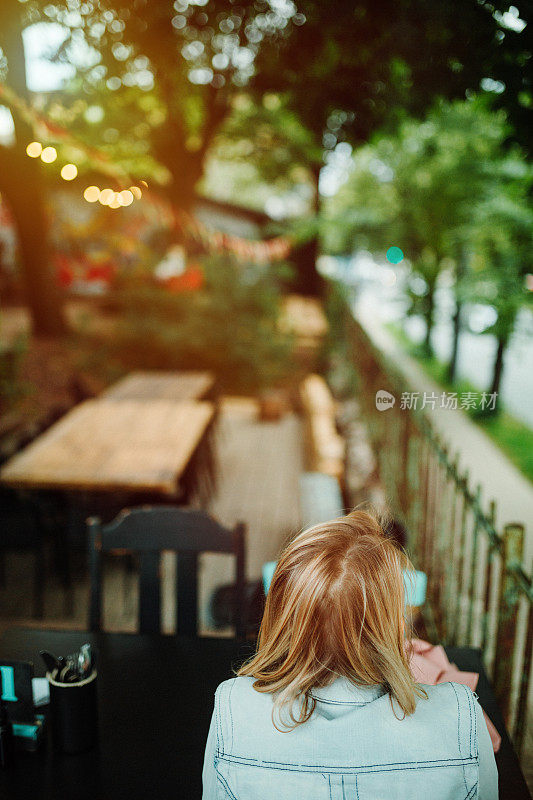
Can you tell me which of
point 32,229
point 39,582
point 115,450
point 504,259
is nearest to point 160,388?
point 115,450

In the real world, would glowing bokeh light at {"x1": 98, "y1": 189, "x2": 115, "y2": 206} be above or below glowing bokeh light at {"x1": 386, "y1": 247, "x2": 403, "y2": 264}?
below

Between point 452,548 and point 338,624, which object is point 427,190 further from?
point 338,624

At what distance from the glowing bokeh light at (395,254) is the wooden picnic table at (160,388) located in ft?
26.3

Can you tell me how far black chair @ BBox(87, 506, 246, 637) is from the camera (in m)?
2.37

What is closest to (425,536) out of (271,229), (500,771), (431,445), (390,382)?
(431,445)

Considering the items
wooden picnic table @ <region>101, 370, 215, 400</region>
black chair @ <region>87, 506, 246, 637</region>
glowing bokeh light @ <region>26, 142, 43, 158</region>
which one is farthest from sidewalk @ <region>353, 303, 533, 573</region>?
glowing bokeh light @ <region>26, 142, 43, 158</region>

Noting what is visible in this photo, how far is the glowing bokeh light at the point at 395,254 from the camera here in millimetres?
13766

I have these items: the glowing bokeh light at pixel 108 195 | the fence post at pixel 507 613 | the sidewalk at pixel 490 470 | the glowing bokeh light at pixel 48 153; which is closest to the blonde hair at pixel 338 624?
the fence post at pixel 507 613

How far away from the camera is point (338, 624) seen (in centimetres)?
113

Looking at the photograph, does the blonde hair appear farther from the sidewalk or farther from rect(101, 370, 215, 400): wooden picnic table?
rect(101, 370, 215, 400): wooden picnic table

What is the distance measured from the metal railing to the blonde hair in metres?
0.97

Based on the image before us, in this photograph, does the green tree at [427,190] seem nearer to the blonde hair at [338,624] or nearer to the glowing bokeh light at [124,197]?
the glowing bokeh light at [124,197]

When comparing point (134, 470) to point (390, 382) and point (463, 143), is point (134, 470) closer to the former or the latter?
A: point (390, 382)

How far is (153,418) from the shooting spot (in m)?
5.17
